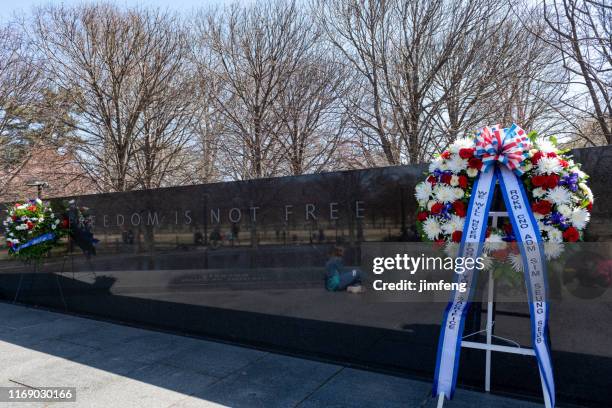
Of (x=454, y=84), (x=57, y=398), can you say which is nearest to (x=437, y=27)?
(x=454, y=84)

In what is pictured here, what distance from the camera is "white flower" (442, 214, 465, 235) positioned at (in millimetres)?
3344

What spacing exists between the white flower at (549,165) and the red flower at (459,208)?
595 mm

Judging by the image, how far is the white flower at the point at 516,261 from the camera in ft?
10.9

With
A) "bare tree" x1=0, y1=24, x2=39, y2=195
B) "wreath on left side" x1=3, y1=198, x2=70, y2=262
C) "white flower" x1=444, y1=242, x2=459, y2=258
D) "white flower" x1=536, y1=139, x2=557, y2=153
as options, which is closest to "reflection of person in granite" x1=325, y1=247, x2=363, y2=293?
"white flower" x1=444, y1=242, x2=459, y2=258

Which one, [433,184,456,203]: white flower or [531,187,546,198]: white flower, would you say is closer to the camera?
[531,187,546,198]: white flower

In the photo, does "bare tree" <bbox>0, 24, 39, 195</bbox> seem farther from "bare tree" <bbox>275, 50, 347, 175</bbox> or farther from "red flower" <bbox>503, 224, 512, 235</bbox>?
"red flower" <bbox>503, 224, 512, 235</bbox>

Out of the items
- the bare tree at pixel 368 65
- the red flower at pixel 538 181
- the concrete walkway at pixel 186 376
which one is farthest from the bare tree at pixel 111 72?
the red flower at pixel 538 181

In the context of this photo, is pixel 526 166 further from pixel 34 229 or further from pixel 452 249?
pixel 34 229

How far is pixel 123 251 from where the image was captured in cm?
738

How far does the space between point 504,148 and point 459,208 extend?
0.55 m

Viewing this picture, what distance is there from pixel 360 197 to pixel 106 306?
5070 millimetres

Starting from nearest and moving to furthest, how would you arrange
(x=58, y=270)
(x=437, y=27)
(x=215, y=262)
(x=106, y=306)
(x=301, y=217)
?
(x=301, y=217)
(x=215, y=262)
(x=106, y=306)
(x=58, y=270)
(x=437, y=27)

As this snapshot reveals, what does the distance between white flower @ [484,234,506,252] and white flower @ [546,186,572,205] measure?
454 millimetres

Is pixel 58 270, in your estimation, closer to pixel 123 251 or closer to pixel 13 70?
pixel 123 251
